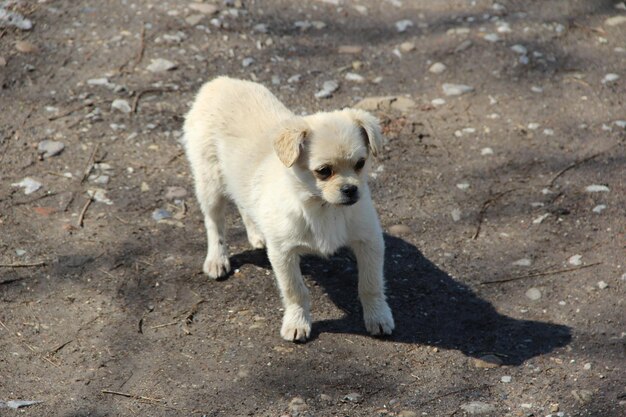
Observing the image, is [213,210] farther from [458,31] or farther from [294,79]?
[458,31]

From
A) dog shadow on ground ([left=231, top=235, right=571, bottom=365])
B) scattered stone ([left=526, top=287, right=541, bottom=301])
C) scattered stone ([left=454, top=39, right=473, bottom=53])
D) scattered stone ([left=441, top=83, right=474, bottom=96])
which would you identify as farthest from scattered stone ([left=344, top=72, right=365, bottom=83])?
scattered stone ([left=526, top=287, right=541, bottom=301])

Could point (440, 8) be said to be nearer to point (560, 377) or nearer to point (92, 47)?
point (92, 47)

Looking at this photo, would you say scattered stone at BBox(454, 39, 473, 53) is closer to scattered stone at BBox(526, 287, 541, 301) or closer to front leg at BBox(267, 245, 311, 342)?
scattered stone at BBox(526, 287, 541, 301)

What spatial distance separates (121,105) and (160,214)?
141 cm

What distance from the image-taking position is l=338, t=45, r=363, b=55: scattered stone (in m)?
7.79

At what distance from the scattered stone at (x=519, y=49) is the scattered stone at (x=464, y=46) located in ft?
1.21

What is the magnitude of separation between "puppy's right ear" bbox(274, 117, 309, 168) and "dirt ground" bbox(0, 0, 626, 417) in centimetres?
108

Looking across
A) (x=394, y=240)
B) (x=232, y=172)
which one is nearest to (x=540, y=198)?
(x=394, y=240)

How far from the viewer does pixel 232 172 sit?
5.31 m

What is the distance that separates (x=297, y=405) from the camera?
14.7 feet

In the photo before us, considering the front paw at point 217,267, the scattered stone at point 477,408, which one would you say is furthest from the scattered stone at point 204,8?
the scattered stone at point 477,408

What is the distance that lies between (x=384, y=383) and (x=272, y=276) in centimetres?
122

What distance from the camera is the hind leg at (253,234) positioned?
5.80 metres

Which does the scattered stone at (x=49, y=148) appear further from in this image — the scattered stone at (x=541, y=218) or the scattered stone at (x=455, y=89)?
the scattered stone at (x=541, y=218)
